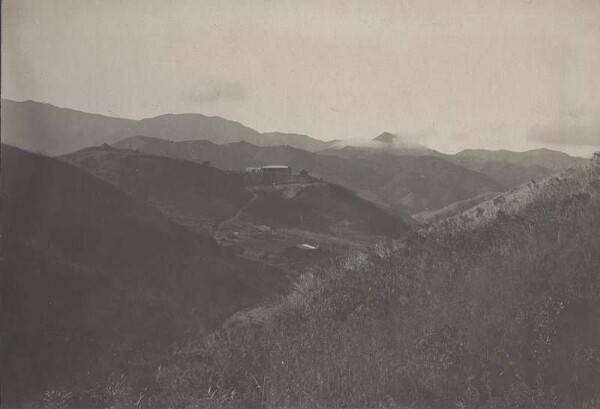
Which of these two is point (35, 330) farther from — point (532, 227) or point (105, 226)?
point (105, 226)

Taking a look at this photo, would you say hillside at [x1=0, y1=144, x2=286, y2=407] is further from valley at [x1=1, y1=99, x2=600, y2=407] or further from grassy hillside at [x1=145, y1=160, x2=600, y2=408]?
grassy hillside at [x1=145, y1=160, x2=600, y2=408]

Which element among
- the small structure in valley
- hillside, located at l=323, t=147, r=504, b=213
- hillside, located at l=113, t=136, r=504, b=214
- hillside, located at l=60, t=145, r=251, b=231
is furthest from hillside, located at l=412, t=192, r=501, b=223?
hillside, located at l=323, t=147, r=504, b=213

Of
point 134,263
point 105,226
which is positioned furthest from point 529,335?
point 105,226

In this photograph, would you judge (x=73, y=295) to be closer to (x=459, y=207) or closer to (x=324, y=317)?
(x=324, y=317)

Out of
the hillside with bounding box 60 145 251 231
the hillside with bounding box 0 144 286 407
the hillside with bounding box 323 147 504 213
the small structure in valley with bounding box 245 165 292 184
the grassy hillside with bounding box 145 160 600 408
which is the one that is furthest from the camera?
the hillside with bounding box 323 147 504 213

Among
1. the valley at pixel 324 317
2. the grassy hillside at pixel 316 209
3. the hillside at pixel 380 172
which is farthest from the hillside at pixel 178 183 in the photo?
the valley at pixel 324 317

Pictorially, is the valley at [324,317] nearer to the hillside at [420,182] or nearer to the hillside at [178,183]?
the hillside at [178,183]
